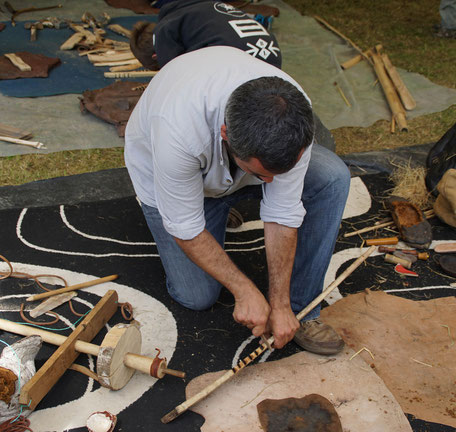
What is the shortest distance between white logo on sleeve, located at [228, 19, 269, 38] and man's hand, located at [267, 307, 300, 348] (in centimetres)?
202

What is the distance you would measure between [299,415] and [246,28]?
2612 mm

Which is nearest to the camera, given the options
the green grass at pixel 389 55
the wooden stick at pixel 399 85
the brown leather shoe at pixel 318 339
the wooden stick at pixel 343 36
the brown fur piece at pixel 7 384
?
the brown fur piece at pixel 7 384

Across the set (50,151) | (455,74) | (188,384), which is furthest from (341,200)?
(455,74)

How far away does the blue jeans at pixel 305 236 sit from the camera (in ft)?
9.04

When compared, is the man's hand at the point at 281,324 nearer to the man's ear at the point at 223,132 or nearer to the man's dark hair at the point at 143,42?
the man's ear at the point at 223,132

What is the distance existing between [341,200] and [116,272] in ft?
5.11

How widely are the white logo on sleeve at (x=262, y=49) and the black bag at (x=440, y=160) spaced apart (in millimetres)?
1691

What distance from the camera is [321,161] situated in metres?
2.82

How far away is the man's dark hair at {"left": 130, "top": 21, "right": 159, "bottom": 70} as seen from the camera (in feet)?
13.3

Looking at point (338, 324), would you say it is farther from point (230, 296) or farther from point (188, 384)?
point (188, 384)

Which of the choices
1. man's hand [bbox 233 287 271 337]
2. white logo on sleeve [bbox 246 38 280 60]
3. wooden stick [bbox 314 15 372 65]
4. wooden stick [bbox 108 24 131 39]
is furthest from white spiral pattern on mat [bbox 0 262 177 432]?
wooden stick [bbox 314 15 372 65]

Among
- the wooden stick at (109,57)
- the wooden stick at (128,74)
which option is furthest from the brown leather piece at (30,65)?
the wooden stick at (128,74)

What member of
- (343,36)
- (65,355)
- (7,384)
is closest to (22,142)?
(65,355)

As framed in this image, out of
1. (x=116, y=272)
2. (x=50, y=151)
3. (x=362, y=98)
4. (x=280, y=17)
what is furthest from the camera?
(x=280, y=17)
